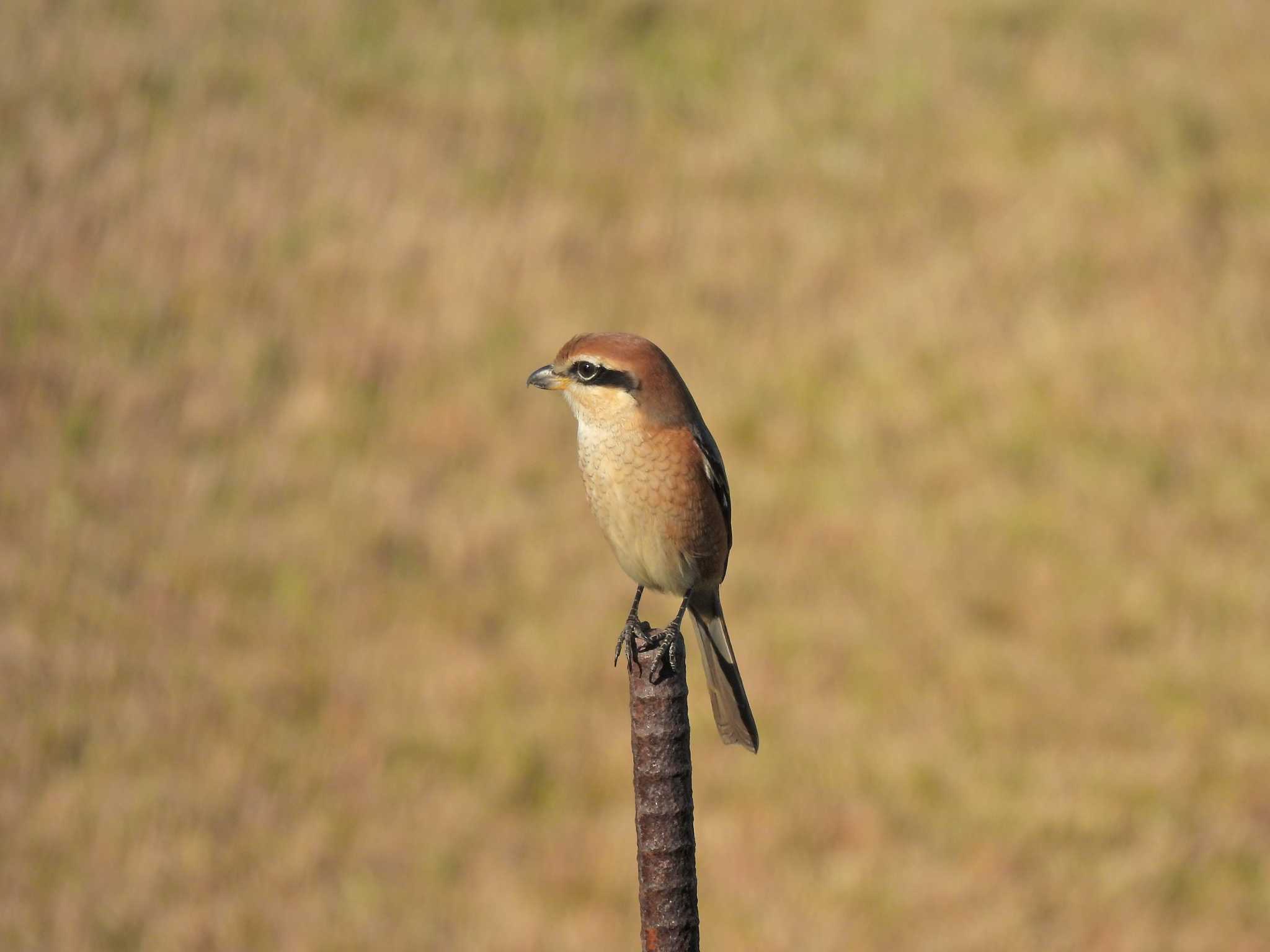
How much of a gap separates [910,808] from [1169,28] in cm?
1262

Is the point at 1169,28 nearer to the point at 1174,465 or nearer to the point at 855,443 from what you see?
the point at 1174,465

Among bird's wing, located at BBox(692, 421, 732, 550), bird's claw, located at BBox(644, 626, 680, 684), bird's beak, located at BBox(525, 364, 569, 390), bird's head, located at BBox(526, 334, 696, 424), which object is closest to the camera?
bird's claw, located at BBox(644, 626, 680, 684)

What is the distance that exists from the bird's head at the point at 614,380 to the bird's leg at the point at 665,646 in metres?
0.66

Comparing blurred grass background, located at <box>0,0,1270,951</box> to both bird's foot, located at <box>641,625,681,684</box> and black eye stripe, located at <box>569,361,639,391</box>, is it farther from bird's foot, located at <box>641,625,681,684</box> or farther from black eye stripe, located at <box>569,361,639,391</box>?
black eye stripe, located at <box>569,361,639,391</box>

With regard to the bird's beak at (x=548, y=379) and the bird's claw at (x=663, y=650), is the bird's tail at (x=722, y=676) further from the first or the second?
the bird's beak at (x=548, y=379)

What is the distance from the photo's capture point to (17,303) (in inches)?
504

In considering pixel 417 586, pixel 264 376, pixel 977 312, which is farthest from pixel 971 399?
pixel 264 376

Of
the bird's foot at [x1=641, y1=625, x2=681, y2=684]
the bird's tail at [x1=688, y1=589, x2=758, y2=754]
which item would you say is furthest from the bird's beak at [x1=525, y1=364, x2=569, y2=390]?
the bird's tail at [x1=688, y1=589, x2=758, y2=754]

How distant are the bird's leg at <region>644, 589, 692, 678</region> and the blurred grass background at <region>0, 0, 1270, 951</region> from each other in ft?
19.4

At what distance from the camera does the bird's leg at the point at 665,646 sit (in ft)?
11.2

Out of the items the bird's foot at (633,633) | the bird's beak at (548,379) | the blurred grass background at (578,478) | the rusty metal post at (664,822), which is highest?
the blurred grass background at (578,478)

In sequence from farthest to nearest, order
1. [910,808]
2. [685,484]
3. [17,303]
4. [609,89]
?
[609,89] < [17,303] < [910,808] < [685,484]

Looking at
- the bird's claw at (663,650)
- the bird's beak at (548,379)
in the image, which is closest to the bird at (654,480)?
the bird's beak at (548,379)

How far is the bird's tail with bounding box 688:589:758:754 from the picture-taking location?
4223 millimetres
